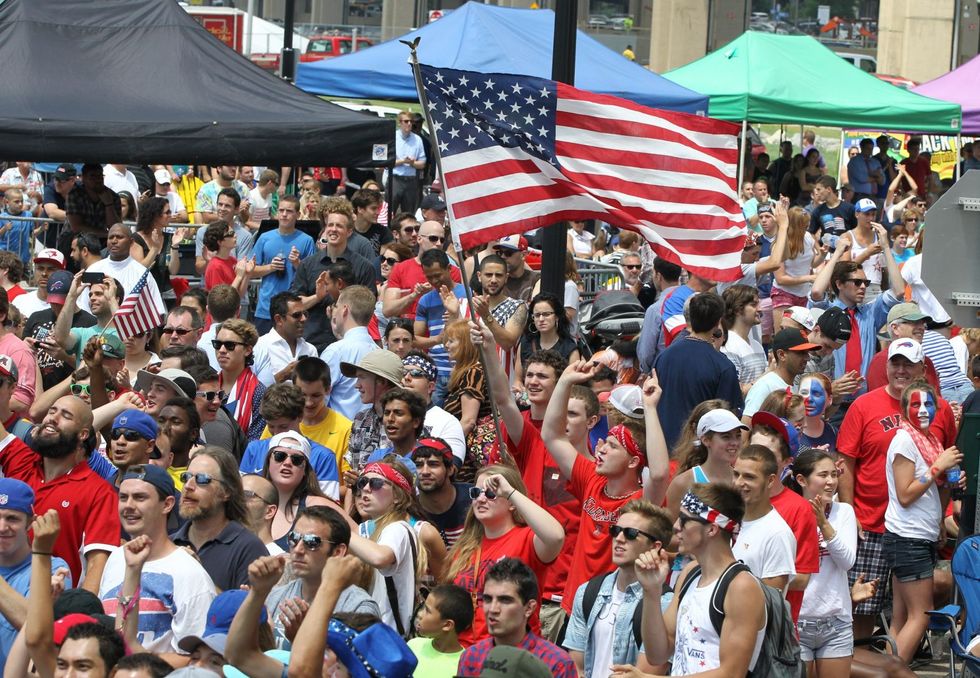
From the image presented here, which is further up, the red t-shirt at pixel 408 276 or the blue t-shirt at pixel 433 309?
the red t-shirt at pixel 408 276

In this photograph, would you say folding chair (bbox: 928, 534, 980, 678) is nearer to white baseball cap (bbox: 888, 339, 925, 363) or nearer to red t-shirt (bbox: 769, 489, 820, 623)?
red t-shirt (bbox: 769, 489, 820, 623)

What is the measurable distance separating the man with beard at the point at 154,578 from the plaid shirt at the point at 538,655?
106 cm

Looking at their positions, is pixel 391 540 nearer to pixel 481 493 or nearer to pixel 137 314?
pixel 481 493

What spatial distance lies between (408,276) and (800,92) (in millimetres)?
10468

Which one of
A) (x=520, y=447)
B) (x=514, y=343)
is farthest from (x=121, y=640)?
(x=514, y=343)

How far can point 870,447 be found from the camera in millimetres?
9211

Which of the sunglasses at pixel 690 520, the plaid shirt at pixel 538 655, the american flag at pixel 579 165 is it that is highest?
the american flag at pixel 579 165

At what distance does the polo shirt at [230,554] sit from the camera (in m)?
6.50

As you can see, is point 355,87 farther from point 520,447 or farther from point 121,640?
point 121,640

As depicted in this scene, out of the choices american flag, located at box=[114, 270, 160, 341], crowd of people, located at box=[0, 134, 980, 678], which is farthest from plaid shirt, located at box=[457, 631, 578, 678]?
american flag, located at box=[114, 270, 160, 341]

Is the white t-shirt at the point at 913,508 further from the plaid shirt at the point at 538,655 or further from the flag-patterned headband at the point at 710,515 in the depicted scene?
the plaid shirt at the point at 538,655

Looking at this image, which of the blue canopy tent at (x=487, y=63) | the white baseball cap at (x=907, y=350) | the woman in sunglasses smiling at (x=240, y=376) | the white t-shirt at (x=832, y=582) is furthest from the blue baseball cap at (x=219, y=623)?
the blue canopy tent at (x=487, y=63)

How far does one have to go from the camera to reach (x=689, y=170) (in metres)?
8.95

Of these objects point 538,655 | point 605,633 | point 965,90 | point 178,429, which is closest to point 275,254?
point 178,429
